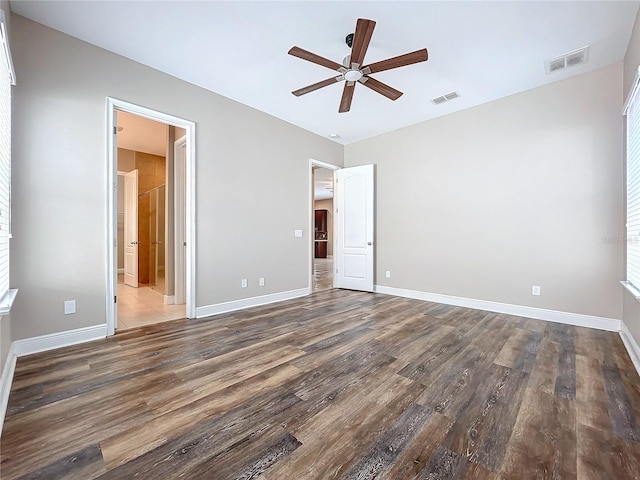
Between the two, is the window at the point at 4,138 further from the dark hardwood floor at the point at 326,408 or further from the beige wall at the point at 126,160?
the beige wall at the point at 126,160

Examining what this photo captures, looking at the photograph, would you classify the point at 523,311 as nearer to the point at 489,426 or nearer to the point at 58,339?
the point at 489,426

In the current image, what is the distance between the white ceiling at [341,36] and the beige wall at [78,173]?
23 cm

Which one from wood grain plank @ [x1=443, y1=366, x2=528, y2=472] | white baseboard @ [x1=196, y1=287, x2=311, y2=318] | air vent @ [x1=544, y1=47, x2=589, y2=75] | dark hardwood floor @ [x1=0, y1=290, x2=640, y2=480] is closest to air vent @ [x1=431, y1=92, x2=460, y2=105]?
air vent @ [x1=544, y1=47, x2=589, y2=75]

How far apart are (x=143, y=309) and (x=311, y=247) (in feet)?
8.89

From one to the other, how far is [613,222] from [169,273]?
573cm

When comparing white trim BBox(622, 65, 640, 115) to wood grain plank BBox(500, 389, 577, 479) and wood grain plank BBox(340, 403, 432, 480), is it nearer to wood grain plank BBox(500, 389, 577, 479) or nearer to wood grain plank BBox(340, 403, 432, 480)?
wood grain plank BBox(500, 389, 577, 479)

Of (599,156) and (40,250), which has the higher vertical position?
(599,156)

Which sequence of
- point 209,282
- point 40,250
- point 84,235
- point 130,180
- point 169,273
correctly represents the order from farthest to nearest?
point 130,180 < point 169,273 < point 209,282 < point 84,235 < point 40,250

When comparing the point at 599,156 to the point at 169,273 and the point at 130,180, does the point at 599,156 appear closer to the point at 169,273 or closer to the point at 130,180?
the point at 169,273

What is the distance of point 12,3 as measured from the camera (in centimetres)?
226

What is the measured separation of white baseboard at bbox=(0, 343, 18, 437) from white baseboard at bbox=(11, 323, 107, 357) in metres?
0.10

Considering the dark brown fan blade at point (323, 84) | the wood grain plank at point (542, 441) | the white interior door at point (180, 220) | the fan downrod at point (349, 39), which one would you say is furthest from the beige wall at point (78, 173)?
the wood grain plank at point (542, 441)

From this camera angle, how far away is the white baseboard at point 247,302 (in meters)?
3.59

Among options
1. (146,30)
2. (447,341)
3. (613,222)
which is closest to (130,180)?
(146,30)
